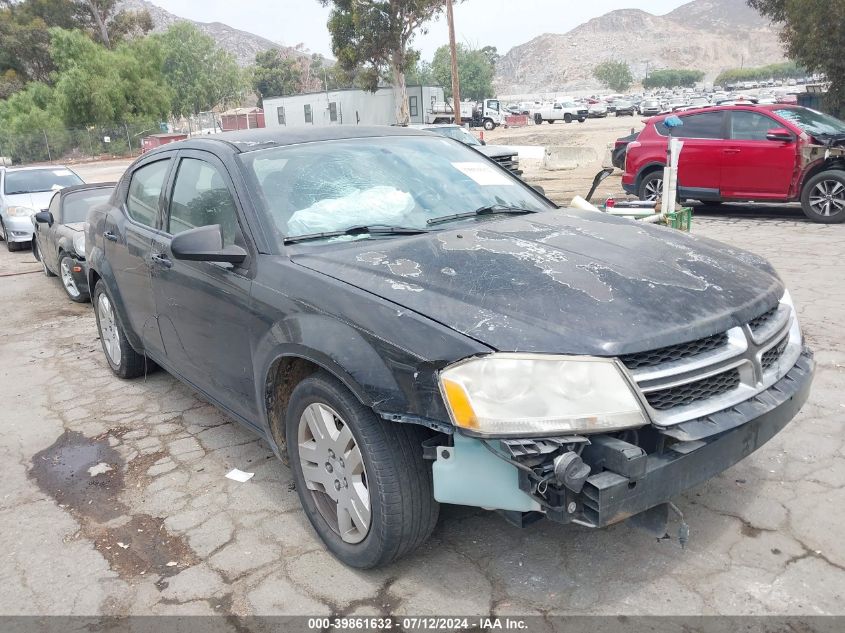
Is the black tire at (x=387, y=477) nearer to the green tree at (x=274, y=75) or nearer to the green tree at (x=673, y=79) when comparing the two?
the green tree at (x=274, y=75)

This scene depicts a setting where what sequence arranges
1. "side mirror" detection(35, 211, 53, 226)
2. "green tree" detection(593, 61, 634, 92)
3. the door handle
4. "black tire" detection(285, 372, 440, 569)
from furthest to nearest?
"green tree" detection(593, 61, 634, 92), "side mirror" detection(35, 211, 53, 226), the door handle, "black tire" detection(285, 372, 440, 569)

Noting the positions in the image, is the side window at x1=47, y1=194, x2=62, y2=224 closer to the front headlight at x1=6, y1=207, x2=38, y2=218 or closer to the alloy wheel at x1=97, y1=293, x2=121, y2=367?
the front headlight at x1=6, y1=207, x2=38, y2=218

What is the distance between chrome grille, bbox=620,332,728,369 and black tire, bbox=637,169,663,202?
9.26 meters

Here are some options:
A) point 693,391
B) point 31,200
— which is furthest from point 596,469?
point 31,200

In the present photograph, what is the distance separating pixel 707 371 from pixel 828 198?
906cm

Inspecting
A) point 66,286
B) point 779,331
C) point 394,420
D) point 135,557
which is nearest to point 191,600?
point 135,557

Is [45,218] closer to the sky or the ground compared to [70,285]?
closer to the sky

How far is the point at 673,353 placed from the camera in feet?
7.47

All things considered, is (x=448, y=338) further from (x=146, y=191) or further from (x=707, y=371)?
(x=146, y=191)

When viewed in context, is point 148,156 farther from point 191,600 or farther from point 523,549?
point 523,549

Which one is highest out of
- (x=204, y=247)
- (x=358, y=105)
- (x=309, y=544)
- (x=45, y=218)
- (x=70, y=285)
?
(x=358, y=105)

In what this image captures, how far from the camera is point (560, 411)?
2104 mm

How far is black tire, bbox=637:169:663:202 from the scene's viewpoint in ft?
36.1

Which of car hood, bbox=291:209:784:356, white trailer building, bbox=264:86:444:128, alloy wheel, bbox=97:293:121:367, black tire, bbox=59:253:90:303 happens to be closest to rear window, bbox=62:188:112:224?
black tire, bbox=59:253:90:303
